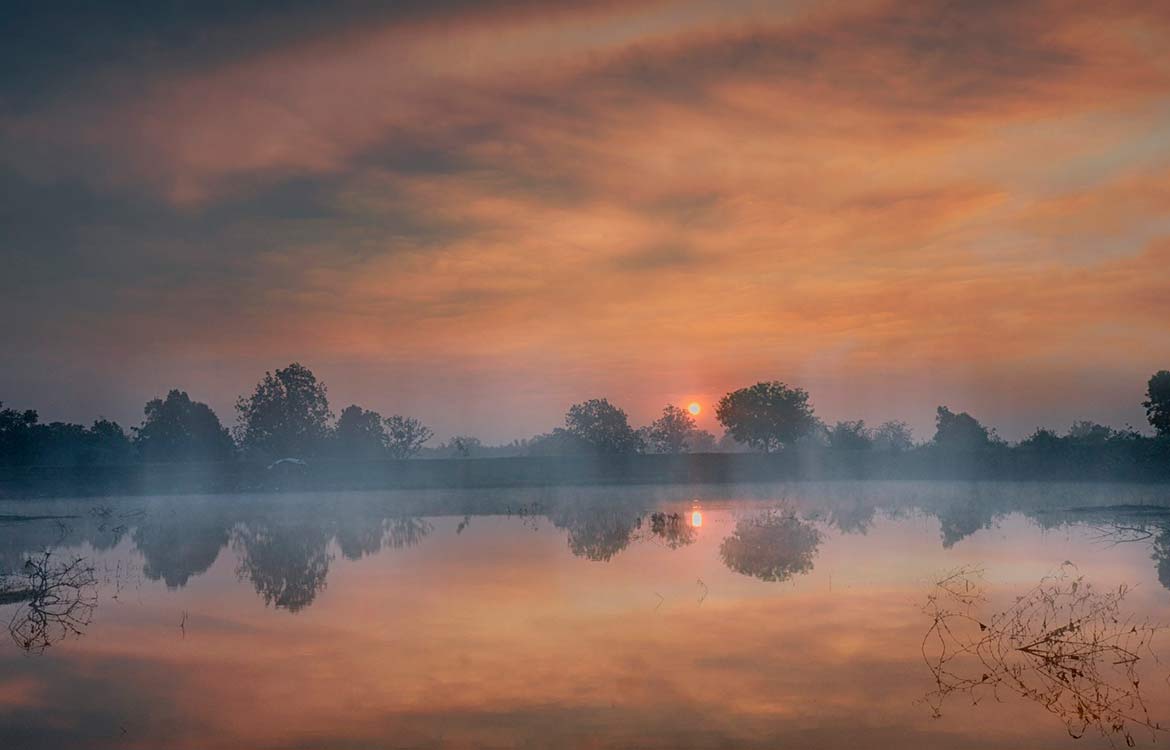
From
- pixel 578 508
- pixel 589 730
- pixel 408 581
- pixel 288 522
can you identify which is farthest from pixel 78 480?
pixel 589 730

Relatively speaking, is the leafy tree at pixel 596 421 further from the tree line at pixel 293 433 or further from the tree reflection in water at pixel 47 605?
the tree reflection in water at pixel 47 605

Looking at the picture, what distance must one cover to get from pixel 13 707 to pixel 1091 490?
2303 inches

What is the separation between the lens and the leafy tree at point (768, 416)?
135500 mm

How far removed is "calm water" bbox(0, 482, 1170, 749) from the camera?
36.1ft

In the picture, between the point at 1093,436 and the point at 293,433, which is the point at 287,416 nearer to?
the point at 293,433

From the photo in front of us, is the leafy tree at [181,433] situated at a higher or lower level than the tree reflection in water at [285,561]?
higher

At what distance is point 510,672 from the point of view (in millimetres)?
13453

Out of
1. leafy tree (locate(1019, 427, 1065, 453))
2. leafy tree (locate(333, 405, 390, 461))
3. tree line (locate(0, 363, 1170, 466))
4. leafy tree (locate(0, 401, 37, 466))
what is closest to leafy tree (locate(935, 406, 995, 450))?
tree line (locate(0, 363, 1170, 466))

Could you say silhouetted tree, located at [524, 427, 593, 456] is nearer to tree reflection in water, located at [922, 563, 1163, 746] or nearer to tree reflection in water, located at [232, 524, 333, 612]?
tree reflection in water, located at [232, 524, 333, 612]

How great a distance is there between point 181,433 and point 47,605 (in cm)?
10925

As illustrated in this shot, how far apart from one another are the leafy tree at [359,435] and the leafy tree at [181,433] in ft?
48.7

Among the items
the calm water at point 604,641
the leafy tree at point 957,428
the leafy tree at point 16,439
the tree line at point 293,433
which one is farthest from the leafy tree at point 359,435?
the calm water at point 604,641

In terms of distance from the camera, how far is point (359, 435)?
136 meters

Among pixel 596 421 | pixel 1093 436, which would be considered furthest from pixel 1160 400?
pixel 596 421
